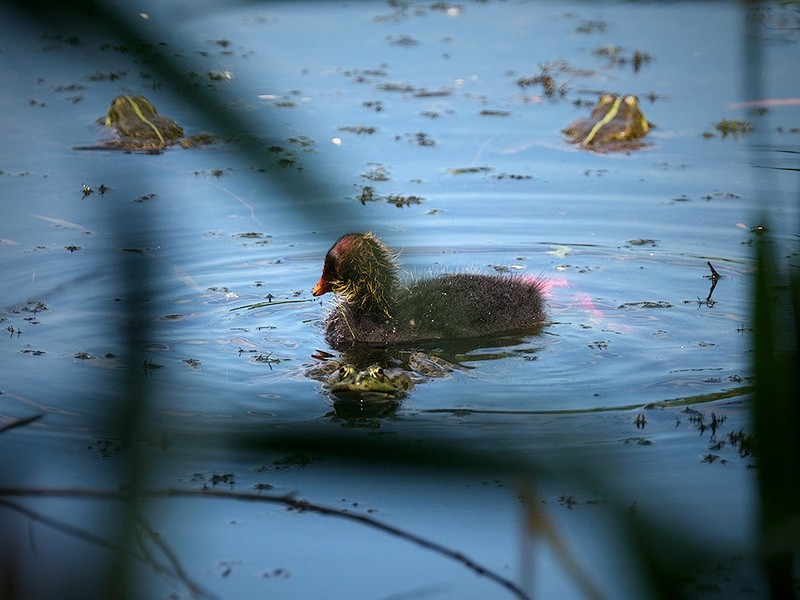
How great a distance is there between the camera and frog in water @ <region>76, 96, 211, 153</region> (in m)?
9.35

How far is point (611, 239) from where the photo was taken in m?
7.86

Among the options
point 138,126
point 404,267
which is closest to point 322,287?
point 404,267

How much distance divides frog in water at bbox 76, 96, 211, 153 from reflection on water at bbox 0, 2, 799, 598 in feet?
1.06

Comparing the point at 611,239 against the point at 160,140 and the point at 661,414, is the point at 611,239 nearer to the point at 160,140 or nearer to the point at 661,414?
the point at 661,414

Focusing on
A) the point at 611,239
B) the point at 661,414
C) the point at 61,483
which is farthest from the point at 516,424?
the point at 611,239

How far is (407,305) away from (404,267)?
15.6 inches

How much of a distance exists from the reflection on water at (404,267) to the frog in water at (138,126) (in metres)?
0.32

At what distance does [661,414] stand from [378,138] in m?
5.86

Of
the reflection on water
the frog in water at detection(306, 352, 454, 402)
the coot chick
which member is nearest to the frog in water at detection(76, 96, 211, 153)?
the reflection on water

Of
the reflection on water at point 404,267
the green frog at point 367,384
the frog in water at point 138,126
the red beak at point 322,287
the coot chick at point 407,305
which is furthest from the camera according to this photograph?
the frog in water at point 138,126

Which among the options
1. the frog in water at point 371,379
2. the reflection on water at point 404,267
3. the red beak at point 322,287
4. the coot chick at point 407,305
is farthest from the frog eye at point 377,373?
the red beak at point 322,287

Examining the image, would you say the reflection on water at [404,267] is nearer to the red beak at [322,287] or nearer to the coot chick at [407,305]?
the coot chick at [407,305]

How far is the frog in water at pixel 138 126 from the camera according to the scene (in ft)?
30.7

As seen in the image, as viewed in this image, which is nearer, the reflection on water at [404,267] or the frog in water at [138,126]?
the reflection on water at [404,267]
